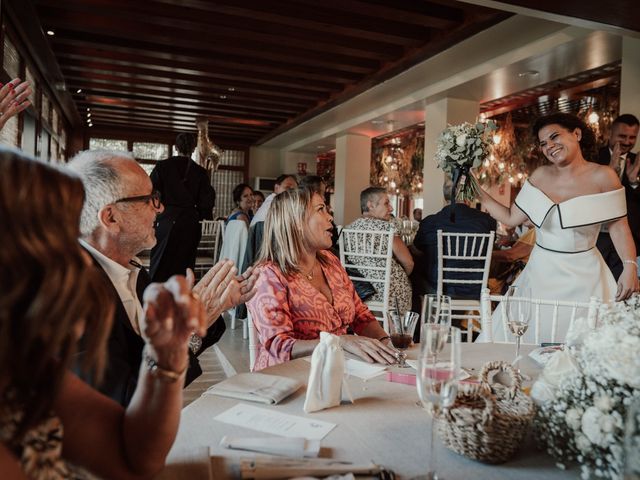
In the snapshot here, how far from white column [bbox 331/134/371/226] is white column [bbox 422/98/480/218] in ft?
9.68

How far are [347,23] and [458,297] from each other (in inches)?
114

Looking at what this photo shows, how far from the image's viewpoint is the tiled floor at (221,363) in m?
3.76

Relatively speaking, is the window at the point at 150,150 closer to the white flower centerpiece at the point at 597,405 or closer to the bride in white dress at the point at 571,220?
the bride in white dress at the point at 571,220

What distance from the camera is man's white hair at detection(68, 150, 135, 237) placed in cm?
171

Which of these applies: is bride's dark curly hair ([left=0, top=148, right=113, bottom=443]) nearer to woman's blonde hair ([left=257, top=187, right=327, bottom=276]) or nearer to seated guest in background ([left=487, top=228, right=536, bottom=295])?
woman's blonde hair ([left=257, top=187, right=327, bottom=276])

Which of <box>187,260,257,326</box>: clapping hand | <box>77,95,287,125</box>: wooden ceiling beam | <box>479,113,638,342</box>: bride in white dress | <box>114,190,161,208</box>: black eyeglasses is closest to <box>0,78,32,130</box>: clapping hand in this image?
<box>114,190,161,208</box>: black eyeglasses

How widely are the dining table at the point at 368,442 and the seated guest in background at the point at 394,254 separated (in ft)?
9.84

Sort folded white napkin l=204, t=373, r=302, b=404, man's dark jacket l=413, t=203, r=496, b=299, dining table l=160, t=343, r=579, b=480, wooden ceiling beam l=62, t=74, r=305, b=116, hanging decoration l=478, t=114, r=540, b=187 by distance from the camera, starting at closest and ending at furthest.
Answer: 1. dining table l=160, t=343, r=579, b=480
2. folded white napkin l=204, t=373, r=302, b=404
3. man's dark jacket l=413, t=203, r=496, b=299
4. wooden ceiling beam l=62, t=74, r=305, b=116
5. hanging decoration l=478, t=114, r=540, b=187

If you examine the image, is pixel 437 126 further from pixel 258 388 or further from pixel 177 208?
pixel 258 388

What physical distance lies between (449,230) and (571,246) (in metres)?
1.40

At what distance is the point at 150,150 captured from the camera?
13.4 metres

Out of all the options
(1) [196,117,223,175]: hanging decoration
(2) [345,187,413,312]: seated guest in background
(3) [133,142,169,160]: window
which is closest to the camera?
(2) [345,187,413,312]: seated guest in background

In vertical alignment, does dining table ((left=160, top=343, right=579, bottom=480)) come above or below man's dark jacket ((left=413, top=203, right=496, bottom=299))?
below

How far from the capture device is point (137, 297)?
6.04 feet
